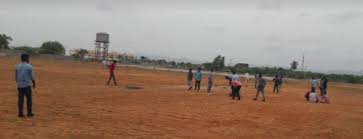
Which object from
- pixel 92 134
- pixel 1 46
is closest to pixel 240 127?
pixel 92 134

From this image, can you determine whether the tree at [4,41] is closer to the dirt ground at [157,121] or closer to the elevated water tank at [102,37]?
the elevated water tank at [102,37]

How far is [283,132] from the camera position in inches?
431

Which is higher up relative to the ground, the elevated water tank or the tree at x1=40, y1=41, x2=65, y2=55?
the elevated water tank

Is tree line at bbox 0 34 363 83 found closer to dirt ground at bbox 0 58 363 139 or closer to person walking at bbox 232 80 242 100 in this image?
person walking at bbox 232 80 242 100

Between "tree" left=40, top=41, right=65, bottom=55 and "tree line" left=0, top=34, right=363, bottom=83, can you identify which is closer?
"tree line" left=0, top=34, right=363, bottom=83

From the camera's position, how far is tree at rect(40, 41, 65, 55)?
4708 inches

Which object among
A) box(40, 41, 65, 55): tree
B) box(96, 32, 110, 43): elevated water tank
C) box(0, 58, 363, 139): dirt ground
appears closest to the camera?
box(0, 58, 363, 139): dirt ground

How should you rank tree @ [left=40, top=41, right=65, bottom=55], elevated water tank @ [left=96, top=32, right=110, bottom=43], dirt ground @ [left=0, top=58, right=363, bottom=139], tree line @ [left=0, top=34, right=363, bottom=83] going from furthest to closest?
tree @ [left=40, top=41, right=65, bottom=55]
elevated water tank @ [left=96, top=32, right=110, bottom=43]
tree line @ [left=0, top=34, right=363, bottom=83]
dirt ground @ [left=0, top=58, right=363, bottom=139]

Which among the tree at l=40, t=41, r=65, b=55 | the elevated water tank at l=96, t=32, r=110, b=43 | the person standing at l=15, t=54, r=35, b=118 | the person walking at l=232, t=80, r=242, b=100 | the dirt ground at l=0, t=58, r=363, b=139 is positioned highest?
the elevated water tank at l=96, t=32, r=110, b=43

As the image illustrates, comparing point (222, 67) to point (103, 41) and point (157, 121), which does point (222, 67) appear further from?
point (157, 121)

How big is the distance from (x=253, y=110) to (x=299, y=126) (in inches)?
136

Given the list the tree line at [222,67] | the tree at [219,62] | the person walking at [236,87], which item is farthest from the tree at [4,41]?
the person walking at [236,87]

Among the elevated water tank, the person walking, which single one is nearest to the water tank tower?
the elevated water tank

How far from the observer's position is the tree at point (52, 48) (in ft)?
392
